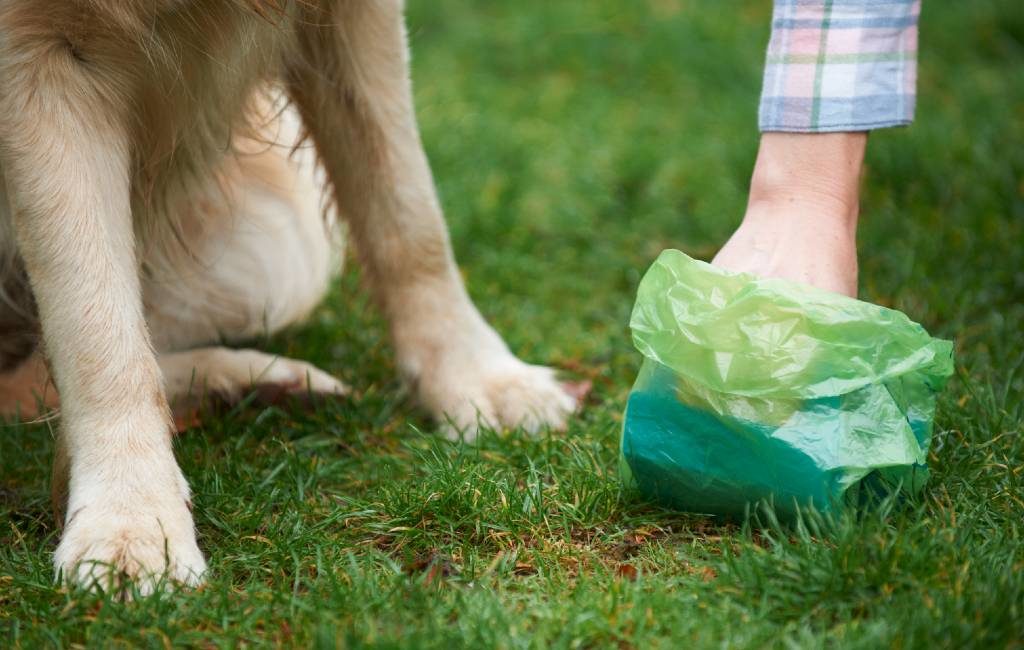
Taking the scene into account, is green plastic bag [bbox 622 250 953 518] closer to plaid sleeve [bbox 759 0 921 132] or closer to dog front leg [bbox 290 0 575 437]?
plaid sleeve [bbox 759 0 921 132]

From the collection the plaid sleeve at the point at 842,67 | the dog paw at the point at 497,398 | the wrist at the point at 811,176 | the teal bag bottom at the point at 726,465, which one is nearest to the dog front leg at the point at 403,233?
the dog paw at the point at 497,398

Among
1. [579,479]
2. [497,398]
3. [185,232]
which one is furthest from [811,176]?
[185,232]

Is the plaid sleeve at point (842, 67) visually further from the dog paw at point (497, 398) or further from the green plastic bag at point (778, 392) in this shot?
the dog paw at point (497, 398)

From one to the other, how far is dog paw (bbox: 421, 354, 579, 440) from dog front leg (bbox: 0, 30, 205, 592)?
739mm

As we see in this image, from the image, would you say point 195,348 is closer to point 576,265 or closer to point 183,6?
point 183,6

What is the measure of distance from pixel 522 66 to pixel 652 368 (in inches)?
146

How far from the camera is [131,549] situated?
1819 mm

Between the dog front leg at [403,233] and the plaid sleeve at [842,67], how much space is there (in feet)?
2.84

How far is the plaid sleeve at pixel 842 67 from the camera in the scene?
80.8 inches

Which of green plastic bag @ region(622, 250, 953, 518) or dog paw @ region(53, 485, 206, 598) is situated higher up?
green plastic bag @ region(622, 250, 953, 518)

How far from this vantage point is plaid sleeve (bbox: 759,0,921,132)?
6.73 feet

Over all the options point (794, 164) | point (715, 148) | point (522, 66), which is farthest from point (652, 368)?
point (522, 66)

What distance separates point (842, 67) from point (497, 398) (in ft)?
3.40

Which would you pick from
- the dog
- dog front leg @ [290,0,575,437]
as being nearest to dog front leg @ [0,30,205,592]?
the dog
